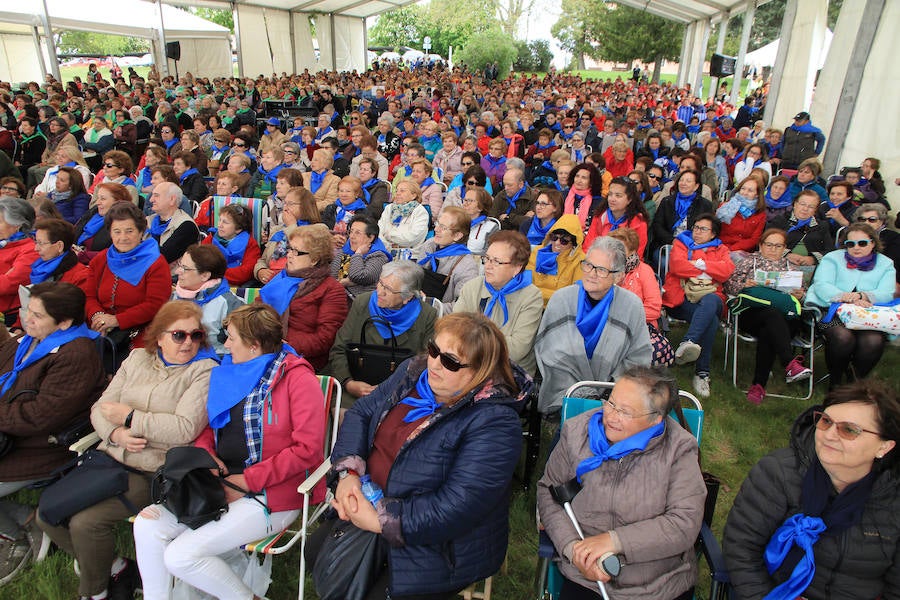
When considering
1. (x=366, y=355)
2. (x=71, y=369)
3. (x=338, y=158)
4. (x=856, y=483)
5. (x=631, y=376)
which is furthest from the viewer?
(x=338, y=158)

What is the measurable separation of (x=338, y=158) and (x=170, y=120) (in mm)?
4644

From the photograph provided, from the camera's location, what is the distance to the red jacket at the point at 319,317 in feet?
11.7

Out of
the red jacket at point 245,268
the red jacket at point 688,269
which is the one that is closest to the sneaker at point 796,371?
the red jacket at point 688,269

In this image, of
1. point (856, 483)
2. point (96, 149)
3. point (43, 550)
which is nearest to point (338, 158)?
point (96, 149)

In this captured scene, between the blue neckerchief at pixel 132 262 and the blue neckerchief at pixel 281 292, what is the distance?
89 centimetres

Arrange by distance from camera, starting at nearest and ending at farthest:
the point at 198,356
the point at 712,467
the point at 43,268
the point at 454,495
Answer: the point at 454,495 → the point at 198,356 → the point at 712,467 → the point at 43,268

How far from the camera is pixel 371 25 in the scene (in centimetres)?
5931

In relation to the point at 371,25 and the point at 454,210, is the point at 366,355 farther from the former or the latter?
the point at 371,25

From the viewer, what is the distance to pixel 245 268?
470 centimetres

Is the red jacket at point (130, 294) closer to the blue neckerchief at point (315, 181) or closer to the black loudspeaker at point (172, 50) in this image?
the blue neckerchief at point (315, 181)

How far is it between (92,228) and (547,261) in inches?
167

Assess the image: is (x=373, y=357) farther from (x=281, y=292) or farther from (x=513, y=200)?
(x=513, y=200)

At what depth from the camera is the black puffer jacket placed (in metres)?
1.93

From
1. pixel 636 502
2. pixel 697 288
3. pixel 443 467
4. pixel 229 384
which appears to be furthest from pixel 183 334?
pixel 697 288
